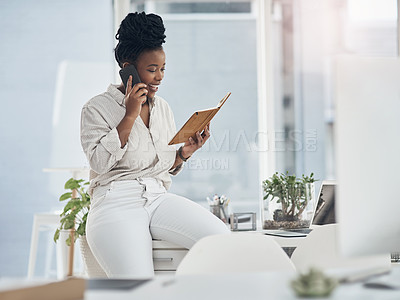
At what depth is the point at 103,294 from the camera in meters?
0.76

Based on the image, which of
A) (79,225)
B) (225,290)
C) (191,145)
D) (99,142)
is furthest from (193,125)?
(225,290)

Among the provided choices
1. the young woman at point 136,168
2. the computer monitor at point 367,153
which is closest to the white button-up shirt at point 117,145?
the young woman at point 136,168

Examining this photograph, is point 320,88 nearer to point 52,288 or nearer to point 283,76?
point 283,76

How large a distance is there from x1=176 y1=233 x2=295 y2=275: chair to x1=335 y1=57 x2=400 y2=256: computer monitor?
14.5 inches

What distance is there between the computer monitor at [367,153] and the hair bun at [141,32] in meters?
1.26

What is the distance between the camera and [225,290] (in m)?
0.78

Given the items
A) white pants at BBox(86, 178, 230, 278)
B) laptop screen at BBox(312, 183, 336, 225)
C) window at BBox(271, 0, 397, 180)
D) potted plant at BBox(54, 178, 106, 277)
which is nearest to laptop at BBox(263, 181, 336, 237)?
laptop screen at BBox(312, 183, 336, 225)

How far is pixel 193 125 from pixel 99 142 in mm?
371

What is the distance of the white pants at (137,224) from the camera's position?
65.2 inches

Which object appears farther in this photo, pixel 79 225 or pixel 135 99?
pixel 79 225

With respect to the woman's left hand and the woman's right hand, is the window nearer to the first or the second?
the woman's left hand

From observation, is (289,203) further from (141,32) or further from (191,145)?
(141,32)

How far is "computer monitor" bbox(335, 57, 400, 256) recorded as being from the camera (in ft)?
2.63

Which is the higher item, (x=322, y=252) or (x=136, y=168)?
(x=136, y=168)
